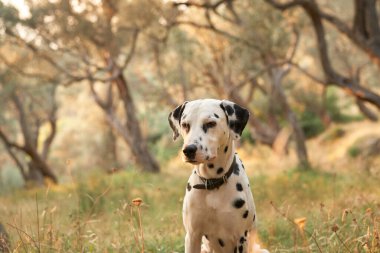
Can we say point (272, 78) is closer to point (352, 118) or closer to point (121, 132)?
point (121, 132)

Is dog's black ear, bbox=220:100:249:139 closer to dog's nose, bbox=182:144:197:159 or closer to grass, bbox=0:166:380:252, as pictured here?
dog's nose, bbox=182:144:197:159

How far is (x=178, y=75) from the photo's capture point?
79.1ft

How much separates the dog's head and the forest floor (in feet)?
2.02

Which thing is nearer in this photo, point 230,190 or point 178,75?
point 230,190

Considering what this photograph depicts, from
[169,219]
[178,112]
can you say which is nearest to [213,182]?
[178,112]

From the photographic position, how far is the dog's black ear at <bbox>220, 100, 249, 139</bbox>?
4086 millimetres

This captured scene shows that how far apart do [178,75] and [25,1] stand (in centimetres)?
979

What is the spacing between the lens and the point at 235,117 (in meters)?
4.09

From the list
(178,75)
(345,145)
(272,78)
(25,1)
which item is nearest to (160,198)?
(272,78)

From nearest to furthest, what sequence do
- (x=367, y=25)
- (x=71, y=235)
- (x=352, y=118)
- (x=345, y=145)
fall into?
(x=71, y=235) → (x=367, y=25) → (x=345, y=145) → (x=352, y=118)

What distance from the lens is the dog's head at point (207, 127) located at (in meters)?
3.77

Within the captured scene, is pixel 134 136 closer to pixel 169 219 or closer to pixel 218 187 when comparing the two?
pixel 169 219

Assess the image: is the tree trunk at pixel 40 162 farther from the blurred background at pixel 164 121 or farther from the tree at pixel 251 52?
the tree at pixel 251 52

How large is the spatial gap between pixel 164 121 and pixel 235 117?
32.2 m
